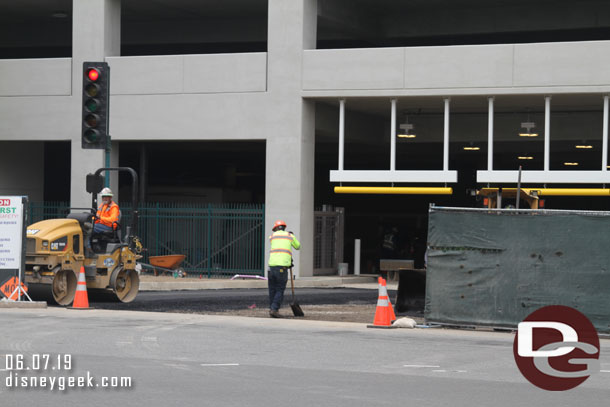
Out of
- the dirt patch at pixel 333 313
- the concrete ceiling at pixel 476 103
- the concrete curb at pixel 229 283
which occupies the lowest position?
the concrete curb at pixel 229 283

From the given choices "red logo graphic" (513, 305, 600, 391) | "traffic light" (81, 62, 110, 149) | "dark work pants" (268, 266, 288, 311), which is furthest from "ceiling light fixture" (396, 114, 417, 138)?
"red logo graphic" (513, 305, 600, 391)

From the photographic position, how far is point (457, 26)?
1337 inches

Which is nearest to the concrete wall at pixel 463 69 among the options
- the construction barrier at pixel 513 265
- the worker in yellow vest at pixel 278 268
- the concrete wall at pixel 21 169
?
the concrete wall at pixel 21 169

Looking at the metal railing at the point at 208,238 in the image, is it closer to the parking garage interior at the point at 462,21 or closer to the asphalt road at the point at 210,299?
the asphalt road at the point at 210,299

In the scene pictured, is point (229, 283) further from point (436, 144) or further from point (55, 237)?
point (436, 144)

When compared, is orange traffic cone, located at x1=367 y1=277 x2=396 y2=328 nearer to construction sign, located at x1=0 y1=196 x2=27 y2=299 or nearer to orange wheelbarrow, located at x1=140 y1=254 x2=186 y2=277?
construction sign, located at x1=0 y1=196 x2=27 y2=299

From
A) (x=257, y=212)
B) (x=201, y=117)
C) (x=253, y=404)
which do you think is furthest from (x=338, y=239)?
(x=253, y=404)

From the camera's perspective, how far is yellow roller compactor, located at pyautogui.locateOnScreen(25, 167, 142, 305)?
749 inches

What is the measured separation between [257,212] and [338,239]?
3.94m

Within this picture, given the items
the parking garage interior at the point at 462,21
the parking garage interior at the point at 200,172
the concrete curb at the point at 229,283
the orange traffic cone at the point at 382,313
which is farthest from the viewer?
the parking garage interior at the point at 200,172

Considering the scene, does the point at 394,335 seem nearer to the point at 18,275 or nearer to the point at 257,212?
the point at 18,275

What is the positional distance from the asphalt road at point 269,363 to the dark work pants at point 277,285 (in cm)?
66

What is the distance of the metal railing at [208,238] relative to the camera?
31.0 m

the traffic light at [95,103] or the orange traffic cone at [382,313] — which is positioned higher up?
the traffic light at [95,103]
